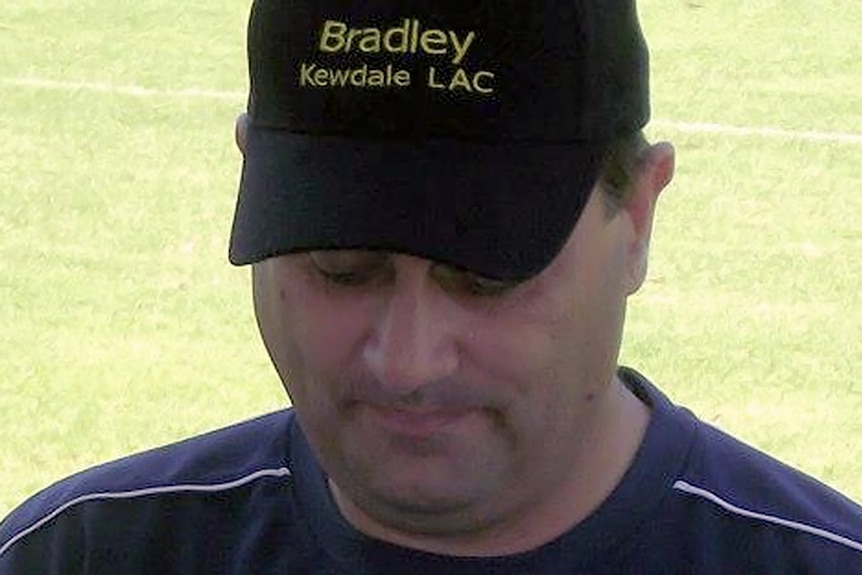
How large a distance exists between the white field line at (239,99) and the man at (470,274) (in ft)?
20.8

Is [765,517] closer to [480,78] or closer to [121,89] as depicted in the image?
[480,78]

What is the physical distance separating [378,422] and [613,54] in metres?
0.36

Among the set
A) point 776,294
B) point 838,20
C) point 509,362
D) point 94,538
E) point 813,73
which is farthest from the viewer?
point 838,20

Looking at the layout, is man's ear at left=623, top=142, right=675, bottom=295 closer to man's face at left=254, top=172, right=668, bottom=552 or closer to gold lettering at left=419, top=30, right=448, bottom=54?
man's face at left=254, top=172, right=668, bottom=552

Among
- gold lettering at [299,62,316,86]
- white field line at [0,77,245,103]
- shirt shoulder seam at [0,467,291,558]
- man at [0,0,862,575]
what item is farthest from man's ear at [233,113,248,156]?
white field line at [0,77,245,103]

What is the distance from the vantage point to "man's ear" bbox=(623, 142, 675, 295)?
1.72m

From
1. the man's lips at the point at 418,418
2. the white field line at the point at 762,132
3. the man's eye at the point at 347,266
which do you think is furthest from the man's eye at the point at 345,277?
the white field line at the point at 762,132

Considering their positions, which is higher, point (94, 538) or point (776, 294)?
point (94, 538)

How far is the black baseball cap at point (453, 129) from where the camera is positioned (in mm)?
1619

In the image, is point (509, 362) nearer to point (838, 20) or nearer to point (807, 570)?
point (807, 570)

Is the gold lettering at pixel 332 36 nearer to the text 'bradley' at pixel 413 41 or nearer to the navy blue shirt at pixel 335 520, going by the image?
the text 'bradley' at pixel 413 41

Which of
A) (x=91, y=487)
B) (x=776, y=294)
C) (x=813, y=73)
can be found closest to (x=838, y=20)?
(x=813, y=73)

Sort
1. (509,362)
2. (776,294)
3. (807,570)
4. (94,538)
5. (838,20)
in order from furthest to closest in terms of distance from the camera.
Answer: (838,20) → (776,294) → (94,538) → (807,570) → (509,362)

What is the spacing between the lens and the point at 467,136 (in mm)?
1637
